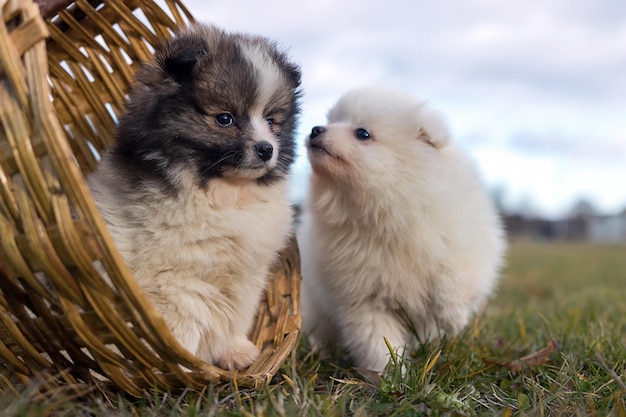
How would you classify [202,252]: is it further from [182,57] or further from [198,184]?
[182,57]

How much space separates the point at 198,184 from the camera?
2.43 m

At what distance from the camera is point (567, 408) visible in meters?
2.09

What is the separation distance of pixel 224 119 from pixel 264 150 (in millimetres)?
209

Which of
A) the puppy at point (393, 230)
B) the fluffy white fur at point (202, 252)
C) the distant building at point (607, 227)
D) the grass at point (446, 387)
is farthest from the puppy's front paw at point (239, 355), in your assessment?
the distant building at point (607, 227)

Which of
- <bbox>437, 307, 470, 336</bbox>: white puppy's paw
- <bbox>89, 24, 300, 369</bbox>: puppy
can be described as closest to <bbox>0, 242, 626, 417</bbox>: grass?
<bbox>437, 307, 470, 336</bbox>: white puppy's paw

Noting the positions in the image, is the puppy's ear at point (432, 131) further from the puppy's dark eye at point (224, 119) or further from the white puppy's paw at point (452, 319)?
the puppy's dark eye at point (224, 119)

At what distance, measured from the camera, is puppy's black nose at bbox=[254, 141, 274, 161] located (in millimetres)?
2402

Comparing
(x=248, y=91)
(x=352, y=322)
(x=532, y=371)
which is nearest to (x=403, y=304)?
(x=352, y=322)

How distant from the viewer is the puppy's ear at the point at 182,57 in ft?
7.95

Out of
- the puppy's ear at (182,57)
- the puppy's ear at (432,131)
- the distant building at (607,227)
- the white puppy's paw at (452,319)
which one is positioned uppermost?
the puppy's ear at (182,57)

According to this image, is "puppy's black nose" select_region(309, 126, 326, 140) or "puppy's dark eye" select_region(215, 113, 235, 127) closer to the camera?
"puppy's dark eye" select_region(215, 113, 235, 127)

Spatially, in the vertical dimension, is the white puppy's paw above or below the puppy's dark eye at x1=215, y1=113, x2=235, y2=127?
below

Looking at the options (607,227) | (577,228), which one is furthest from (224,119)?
(577,228)

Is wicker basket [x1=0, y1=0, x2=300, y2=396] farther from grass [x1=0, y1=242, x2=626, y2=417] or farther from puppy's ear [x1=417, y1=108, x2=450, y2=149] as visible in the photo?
puppy's ear [x1=417, y1=108, x2=450, y2=149]
